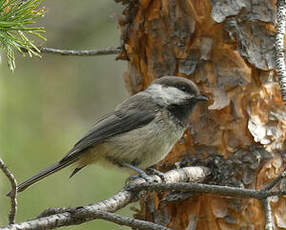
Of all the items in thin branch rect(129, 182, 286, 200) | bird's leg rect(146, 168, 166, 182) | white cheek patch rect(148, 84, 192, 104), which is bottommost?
bird's leg rect(146, 168, 166, 182)

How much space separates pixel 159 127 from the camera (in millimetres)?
3000

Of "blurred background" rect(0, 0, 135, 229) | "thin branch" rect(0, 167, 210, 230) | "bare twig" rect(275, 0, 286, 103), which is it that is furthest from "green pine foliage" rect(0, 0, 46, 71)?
"blurred background" rect(0, 0, 135, 229)

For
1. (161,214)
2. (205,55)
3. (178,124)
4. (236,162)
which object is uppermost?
(205,55)

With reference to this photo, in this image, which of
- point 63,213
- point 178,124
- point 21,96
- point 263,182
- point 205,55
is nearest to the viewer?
point 63,213

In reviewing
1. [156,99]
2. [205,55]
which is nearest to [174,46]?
[205,55]

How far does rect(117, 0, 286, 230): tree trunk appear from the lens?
8.57 feet

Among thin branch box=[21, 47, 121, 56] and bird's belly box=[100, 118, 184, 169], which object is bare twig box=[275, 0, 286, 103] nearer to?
bird's belly box=[100, 118, 184, 169]

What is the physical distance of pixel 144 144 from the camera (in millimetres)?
2930

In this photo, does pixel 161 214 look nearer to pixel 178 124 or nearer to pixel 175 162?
pixel 175 162

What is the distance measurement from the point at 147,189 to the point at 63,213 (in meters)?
0.59

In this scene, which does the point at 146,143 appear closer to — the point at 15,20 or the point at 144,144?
the point at 144,144

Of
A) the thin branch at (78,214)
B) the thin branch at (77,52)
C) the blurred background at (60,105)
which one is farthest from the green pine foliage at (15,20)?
the blurred background at (60,105)

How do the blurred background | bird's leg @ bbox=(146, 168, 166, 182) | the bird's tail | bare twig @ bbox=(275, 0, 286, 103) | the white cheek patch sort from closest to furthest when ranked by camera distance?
bare twig @ bbox=(275, 0, 286, 103), bird's leg @ bbox=(146, 168, 166, 182), the bird's tail, the white cheek patch, the blurred background

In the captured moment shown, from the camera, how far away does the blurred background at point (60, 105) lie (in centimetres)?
399
